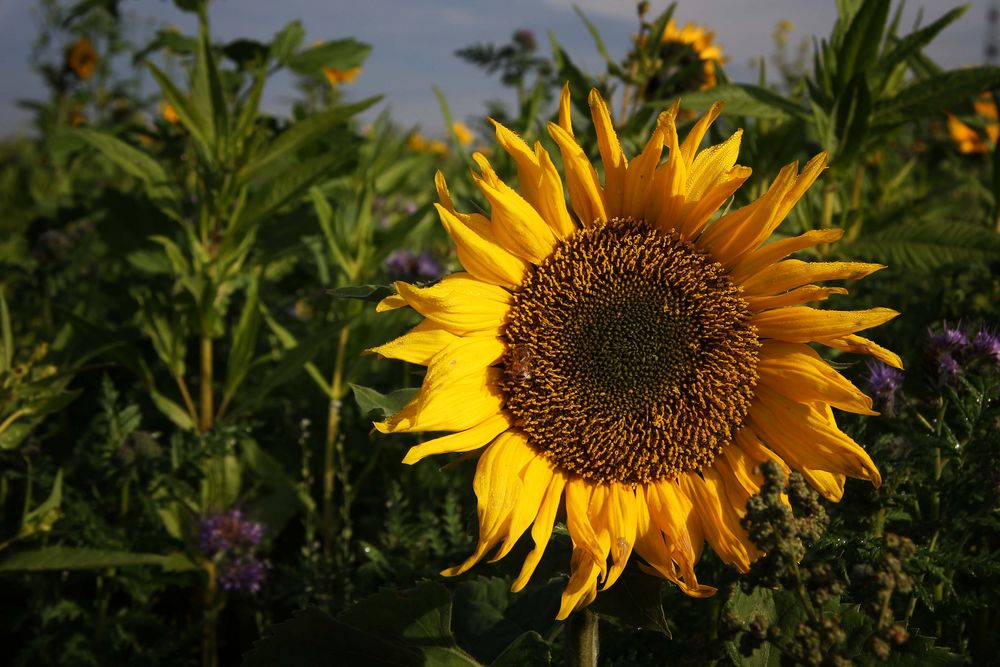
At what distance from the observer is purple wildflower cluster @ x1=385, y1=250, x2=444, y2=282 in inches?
157

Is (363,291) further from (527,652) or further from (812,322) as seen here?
(812,322)

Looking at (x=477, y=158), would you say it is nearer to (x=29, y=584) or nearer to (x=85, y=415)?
(x=29, y=584)

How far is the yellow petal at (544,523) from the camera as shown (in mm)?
1470

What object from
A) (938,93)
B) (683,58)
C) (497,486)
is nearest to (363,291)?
(497,486)

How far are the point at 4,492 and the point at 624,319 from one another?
2.06 meters

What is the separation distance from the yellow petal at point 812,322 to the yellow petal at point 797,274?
0.16 ft

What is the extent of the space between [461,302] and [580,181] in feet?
1.13

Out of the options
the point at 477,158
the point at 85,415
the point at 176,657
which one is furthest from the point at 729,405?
the point at 85,415

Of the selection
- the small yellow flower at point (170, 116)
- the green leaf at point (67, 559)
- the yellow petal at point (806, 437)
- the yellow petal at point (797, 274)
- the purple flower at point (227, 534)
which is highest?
the small yellow flower at point (170, 116)

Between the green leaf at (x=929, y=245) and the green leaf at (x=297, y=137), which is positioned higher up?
the green leaf at (x=297, y=137)

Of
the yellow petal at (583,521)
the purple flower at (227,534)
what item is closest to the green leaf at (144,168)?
the purple flower at (227,534)

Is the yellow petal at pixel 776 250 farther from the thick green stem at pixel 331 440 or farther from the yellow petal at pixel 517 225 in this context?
the thick green stem at pixel 331 440

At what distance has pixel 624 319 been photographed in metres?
1.70

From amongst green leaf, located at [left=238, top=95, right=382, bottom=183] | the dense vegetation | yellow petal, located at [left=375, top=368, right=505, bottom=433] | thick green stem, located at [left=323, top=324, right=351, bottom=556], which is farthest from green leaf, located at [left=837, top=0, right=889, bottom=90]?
thick green stem, located at [left=323, top=324, right=351, bottom=556]
